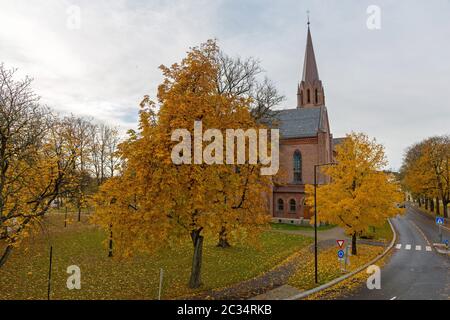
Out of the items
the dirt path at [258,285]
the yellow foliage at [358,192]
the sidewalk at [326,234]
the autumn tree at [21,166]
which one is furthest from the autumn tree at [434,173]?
the autumn tree at [21,166]

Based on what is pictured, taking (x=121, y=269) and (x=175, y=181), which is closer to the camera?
(x=175, y=181)

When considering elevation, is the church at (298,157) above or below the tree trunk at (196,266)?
above

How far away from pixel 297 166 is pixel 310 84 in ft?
57.7

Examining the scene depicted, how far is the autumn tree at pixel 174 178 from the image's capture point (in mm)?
11492

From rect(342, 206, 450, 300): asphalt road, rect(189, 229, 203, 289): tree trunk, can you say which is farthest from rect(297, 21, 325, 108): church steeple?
rect(189, 229, 203, 289): tree trunk

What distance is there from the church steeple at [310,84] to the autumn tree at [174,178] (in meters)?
40.5

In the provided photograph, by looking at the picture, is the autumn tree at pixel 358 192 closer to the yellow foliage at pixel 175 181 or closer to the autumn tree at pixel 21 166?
the yellow foliage at pixel 175 181

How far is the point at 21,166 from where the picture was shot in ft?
37.2

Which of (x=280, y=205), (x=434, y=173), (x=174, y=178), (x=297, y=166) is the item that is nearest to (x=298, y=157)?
(x=297, y=166)

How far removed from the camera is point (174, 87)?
12.6m

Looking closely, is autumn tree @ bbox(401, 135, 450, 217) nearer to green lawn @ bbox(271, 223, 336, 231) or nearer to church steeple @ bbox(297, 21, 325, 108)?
church steeple @ bbox(297, 21, 325, 108)

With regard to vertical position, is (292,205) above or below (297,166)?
below

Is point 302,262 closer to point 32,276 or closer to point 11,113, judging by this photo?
point 32,276

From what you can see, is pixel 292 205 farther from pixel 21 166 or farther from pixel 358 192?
pixel 21 166
